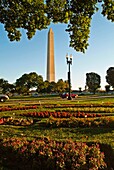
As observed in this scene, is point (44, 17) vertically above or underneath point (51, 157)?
above

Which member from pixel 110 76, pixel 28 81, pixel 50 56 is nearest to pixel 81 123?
pixel 50 56

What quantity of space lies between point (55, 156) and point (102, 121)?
5.71 meters

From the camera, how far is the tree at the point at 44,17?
43.6 feet

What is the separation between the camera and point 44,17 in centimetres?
1409

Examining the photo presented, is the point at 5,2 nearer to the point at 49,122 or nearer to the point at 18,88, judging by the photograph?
the point at 49,122

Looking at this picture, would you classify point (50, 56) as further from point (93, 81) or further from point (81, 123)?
point (81, 123)

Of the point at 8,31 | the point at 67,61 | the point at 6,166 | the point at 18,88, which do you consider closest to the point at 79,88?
the point at 18,88

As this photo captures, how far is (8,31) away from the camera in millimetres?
14773

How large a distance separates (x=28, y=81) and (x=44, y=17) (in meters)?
79.9

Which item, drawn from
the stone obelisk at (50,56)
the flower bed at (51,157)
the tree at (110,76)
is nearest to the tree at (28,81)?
the stone obelisk at (50,56)

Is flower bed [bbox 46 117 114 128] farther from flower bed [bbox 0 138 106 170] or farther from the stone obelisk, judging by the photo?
the stone obelisk

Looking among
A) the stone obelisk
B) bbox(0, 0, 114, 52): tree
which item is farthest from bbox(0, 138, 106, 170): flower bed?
the stone obelisk

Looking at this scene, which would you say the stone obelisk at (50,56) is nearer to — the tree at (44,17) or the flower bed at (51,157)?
the tree at (44,17)

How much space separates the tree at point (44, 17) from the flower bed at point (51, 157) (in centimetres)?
619
